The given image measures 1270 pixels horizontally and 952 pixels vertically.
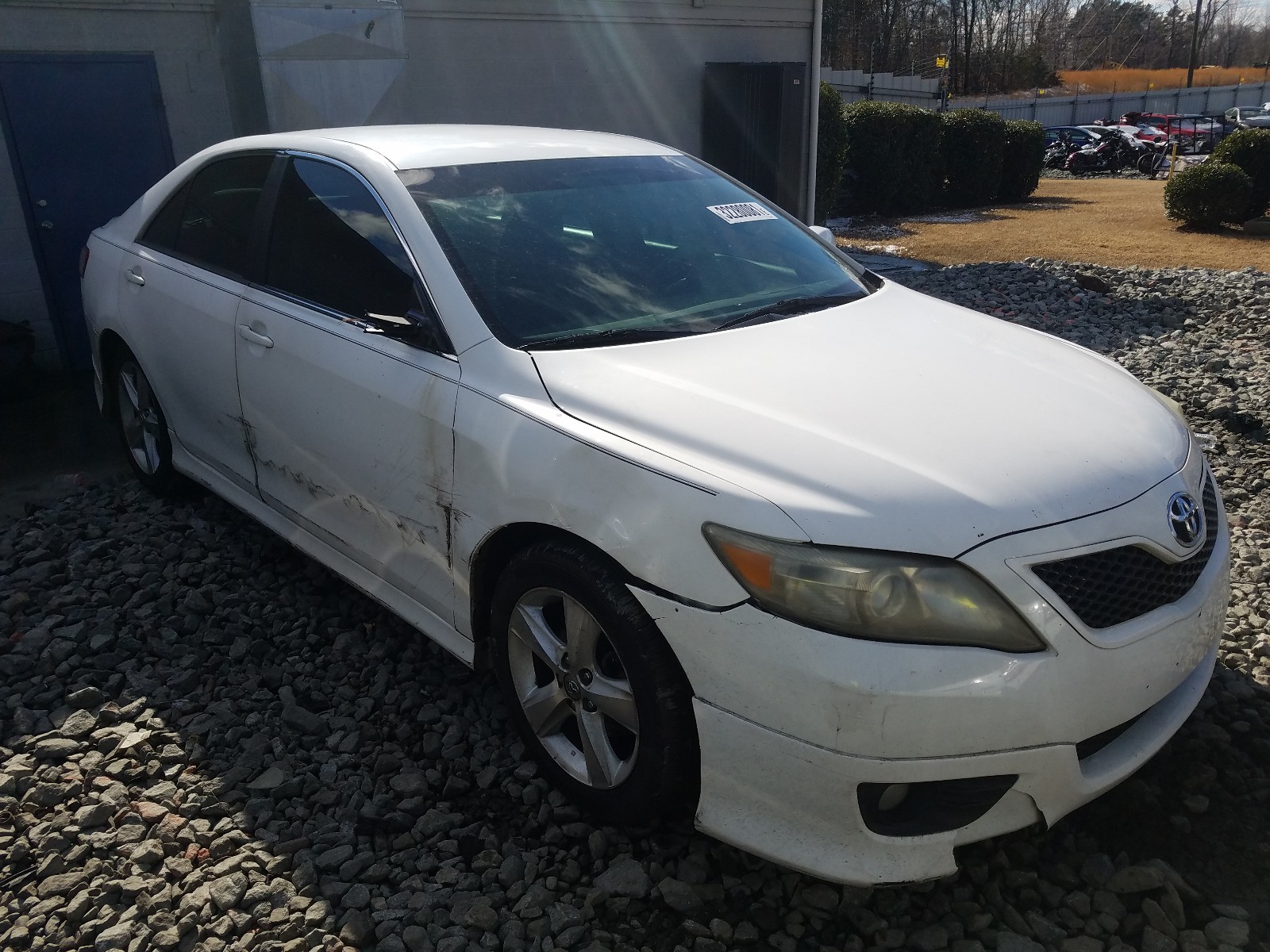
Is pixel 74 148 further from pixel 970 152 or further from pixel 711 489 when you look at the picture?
pixel 970 152

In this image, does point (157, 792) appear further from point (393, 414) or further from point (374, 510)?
point (393, 414)

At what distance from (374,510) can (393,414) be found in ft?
1.11

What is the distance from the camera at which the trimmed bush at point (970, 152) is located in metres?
22.7

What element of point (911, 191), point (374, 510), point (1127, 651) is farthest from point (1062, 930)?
point (911, 191)

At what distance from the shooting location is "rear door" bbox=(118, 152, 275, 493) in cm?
362

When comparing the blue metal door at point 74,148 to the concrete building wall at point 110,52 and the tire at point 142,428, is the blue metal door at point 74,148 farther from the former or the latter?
the tire at point 142,428

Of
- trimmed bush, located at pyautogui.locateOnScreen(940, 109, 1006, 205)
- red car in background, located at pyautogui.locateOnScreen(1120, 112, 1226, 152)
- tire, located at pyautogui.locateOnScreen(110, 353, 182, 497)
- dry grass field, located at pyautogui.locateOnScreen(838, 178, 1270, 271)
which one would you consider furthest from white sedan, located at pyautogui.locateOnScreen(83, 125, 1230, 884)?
red car in background, located at pyautogui.locateOnScreen(1120, 112, 1226, 152)

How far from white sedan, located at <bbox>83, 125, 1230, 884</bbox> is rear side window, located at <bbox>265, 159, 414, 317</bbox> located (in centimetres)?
1

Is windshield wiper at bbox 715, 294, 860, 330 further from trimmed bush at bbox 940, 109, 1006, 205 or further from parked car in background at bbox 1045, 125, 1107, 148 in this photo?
parked car in background at bbox 1045, 125, 1107, 148

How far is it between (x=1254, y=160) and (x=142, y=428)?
18.1 m

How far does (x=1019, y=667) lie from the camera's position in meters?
2.01

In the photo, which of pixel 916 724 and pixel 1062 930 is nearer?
pixel 916 724

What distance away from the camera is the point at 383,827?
106 inches

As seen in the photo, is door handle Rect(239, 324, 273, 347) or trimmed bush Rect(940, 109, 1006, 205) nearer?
door handle Rect(239, 324, 273, 347)
